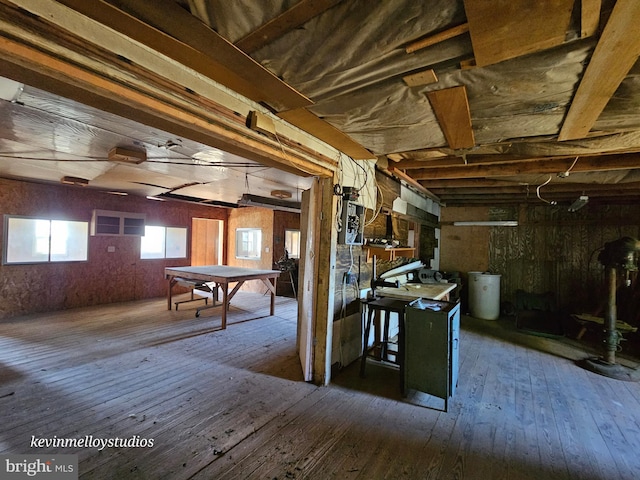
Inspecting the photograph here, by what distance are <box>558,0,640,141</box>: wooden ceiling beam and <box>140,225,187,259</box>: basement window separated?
24.6ft

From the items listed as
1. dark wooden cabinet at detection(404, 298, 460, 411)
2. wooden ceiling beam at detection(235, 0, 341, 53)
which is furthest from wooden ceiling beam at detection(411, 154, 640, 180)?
wooden ceiling beam at detection(235, 0, 341, 53)

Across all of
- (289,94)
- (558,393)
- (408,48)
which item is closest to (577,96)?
(408,48)

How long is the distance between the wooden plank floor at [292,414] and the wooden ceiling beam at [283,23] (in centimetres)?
232

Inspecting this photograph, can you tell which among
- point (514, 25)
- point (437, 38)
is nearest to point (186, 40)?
point (437, 38)

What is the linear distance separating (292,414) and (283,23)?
2.58 metres

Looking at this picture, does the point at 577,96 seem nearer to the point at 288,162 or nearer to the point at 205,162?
the point at 288,162

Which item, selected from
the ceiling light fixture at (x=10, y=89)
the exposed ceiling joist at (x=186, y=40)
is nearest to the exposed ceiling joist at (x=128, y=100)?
the exposed ceiling joist at (x=186, y=40)

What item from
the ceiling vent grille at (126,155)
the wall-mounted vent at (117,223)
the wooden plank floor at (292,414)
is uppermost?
the ceiling vent grille at (126,155)

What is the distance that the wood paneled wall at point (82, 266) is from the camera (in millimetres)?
5039

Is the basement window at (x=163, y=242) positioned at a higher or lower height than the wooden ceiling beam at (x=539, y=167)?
lower

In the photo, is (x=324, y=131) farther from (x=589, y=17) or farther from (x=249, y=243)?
(x=249, y=243)

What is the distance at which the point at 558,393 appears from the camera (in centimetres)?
285

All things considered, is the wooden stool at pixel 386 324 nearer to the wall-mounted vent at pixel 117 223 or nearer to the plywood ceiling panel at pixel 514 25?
the plywood ceiling panel at pixel 514 25

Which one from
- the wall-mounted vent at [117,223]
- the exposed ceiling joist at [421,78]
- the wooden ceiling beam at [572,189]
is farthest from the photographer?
the wall-mounted vent at [117,223]
